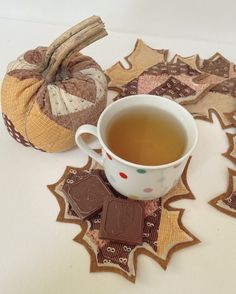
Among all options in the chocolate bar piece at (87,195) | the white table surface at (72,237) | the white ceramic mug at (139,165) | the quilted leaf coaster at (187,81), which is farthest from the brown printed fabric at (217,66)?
the chocolate bar piece at (87,195)

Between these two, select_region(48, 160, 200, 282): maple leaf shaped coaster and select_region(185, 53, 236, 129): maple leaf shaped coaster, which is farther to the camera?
select_region(185, 53, 236, 129): maple leaf shaped coaster

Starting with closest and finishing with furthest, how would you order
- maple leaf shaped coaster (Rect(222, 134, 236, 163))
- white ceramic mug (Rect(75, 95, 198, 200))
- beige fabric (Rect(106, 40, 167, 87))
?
white ceramic mug (Rect(75, 95, 198, 200)) < maple leaf shaped coaster (Rect(222, 134, 236, 163)) < beige fabric (Rect(106, 40, 167, 87))

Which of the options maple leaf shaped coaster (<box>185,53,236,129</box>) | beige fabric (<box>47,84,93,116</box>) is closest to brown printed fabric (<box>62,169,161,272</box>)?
beige fabric (<box>47,84,93,116</box>)

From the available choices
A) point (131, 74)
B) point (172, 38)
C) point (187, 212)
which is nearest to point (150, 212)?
point (187, 212)

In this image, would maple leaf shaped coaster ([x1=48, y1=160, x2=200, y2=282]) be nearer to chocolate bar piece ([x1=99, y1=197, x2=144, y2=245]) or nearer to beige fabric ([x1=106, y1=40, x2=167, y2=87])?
chocolate bar piece ([x1=99, y1=197, x2=144, y2=245])

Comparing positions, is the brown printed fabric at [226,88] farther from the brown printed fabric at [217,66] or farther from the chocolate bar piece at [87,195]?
the chocolate bar piece at [87,195]

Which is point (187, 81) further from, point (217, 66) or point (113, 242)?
point (113, 242)

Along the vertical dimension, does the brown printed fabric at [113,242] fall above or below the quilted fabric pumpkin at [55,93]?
below
